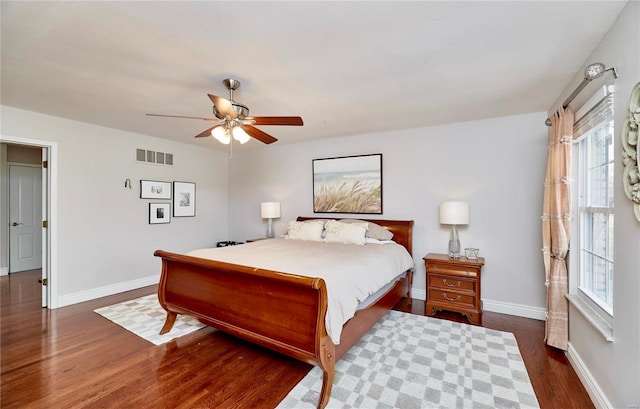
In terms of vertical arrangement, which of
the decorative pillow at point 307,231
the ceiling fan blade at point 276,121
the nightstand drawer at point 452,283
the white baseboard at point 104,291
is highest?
the ceiling fan blade at point 276,121

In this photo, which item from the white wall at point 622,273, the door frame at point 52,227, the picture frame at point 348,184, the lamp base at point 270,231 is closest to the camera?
the white wall at point 622,273

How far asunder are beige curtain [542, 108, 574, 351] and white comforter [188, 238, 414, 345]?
1423 mm

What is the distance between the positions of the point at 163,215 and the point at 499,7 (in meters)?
5.11

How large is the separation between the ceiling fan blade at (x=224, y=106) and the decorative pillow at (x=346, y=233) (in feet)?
7.00

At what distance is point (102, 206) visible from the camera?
4.08 meters

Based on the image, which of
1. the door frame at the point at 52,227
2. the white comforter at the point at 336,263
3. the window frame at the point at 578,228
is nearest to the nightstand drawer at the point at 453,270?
the white comforter at the point at 336,263

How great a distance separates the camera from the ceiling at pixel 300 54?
1.62 meters

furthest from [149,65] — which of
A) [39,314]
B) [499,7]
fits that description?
[39,314]

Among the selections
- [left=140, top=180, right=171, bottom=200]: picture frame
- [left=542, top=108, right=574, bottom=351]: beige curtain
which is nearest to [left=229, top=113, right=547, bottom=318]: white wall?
[left=542, top=108, right=574, bottom=351]: beige curtain

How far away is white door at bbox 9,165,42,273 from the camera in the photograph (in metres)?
5.40

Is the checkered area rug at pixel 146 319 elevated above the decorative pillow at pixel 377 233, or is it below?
below

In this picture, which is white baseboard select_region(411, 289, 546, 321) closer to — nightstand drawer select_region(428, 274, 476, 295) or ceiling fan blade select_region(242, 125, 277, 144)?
nightstand drawer select_region(428, 274, 476, 295)

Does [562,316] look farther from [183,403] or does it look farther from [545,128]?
[183,403]

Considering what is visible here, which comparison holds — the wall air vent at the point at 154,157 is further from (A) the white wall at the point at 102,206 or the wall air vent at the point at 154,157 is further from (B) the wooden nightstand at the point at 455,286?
(B) the wooden nightstand at the point at 455,286
